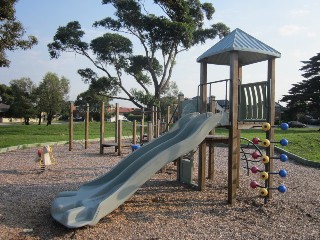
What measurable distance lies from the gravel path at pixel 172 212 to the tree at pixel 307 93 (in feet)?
104

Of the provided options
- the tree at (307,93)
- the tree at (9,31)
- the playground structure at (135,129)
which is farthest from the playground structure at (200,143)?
the tree at (307,93)

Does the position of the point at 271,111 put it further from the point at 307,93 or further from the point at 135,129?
the point at 307,93

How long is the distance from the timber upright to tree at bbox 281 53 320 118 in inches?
1312

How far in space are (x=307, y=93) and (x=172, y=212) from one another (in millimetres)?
36382

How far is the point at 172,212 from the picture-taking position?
5539 mm

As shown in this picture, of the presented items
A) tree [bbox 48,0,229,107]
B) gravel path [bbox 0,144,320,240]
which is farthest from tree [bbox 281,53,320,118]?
gravel path [bbox 0,144,320,240]

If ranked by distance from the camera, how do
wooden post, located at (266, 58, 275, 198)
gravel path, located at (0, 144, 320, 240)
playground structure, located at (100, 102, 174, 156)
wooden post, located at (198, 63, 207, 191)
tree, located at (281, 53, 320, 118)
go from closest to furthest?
gravel path, located at (0, 144, 320, 240) < wooden post, located at (266, 58, 275, 198) < wooden post, located at (198, 63, 207, 191) < playground structure, located at (100, 102, 174, 156) < tree, located at (281, 53, 320, 118)

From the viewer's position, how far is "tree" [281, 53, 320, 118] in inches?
1478

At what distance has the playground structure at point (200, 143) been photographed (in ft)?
16.1

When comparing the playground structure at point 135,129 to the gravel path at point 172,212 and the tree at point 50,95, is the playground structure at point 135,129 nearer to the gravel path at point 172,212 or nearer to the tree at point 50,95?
the gravel path at point 172,212

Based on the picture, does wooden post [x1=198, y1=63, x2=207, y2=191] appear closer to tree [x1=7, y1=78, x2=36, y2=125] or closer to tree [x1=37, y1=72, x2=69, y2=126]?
tree [x1=37, y1=72, x2=69, y2=126]

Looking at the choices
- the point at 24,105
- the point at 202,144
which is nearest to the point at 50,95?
the point at 24,105

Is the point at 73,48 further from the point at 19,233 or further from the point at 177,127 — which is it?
the point at 19,233

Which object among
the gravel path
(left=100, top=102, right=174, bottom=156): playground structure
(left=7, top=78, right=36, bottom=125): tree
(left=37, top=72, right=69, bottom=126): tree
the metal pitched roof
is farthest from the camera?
(left=7, top=78, right=36, bottom=125): tree
